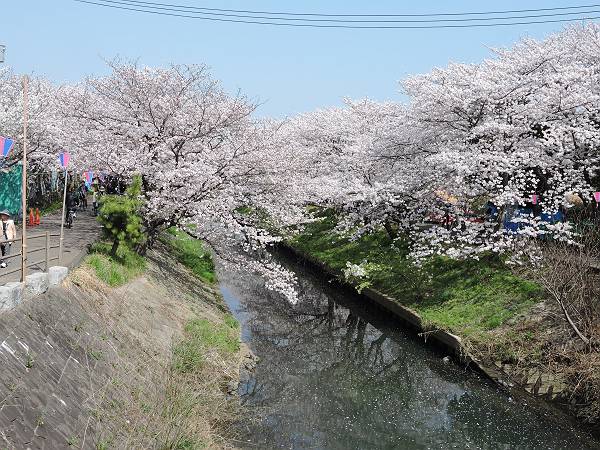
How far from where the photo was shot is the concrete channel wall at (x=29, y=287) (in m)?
9.46

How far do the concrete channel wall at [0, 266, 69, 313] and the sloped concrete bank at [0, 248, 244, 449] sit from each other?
147mm

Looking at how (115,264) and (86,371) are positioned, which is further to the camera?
(115,264)

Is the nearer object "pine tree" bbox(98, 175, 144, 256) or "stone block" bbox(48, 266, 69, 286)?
"stone block" bbox(48, 266, 69, 286)

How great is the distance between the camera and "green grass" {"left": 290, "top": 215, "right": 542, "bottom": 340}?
61.3 feet

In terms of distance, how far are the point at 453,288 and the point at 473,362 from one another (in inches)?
187

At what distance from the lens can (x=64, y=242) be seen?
62.7 ft

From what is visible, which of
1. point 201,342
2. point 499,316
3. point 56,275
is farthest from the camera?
point 499,316

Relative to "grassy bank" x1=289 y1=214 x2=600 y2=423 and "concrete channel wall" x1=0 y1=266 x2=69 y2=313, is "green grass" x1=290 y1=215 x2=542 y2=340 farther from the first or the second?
"concrete channel wall" x1=0 y1=266 x2=69 y2=313

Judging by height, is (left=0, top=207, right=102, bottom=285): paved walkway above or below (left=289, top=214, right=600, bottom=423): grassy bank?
above

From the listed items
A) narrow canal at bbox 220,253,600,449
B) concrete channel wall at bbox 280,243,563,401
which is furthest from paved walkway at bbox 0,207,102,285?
concrete channel wall at bbox 280,243,563,401

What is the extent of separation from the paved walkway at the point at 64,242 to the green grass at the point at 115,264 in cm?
41

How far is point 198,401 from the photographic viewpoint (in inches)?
426

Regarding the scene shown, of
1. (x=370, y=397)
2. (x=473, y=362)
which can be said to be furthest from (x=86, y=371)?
(x=473, y=362)

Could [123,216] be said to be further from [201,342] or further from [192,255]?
[192,255]
